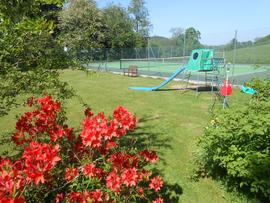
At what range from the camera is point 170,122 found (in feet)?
26.5

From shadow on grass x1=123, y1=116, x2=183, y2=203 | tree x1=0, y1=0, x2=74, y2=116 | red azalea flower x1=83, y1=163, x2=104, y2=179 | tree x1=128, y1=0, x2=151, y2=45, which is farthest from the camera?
tree x1=128, y1=0, x2=151, y2=45

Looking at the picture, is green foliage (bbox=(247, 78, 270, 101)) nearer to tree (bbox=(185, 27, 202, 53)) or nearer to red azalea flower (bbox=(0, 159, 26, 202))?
red azalea flower (bbox=(0, 159, 26, 202))

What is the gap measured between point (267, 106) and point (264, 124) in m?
0.74

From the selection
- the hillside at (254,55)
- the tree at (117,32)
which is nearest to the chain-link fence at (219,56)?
the hillside at (254,55)

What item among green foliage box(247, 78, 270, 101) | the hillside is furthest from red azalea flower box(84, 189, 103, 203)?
the hillside

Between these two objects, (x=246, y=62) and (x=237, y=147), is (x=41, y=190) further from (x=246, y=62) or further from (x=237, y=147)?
(x=246, y=62)

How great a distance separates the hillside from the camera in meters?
22.6

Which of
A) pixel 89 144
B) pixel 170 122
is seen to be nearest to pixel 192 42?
pixel 170 122

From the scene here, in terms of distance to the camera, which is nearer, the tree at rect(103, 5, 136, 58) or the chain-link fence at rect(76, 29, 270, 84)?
the chain-link fence at rect(76, 29, 270, 84)

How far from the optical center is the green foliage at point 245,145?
11.7 feet

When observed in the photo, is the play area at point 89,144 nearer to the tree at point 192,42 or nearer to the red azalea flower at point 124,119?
the red azalea flower at point 124,119

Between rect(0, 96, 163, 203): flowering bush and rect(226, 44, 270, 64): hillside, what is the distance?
2062 cm

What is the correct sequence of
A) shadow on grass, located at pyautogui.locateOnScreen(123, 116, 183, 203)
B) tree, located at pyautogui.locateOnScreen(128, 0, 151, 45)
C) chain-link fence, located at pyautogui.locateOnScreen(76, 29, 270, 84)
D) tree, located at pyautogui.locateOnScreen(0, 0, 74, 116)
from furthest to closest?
tree, located at pyautogui.locateOnScreen(128, 0, 151, 45)
chain-link fence, located at pyautogui.locateOnScreen(76, 29, 270, 84)
shadow on grass, located at pyautogui.locateOnScreen(123, 116, 183, 203)
tree, located at pyautogui.locateOnScreen(0, 0, 74, 116)

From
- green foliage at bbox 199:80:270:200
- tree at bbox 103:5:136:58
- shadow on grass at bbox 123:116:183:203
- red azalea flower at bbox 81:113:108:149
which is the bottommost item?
shadow on grass at bbox 123:116:183:203
